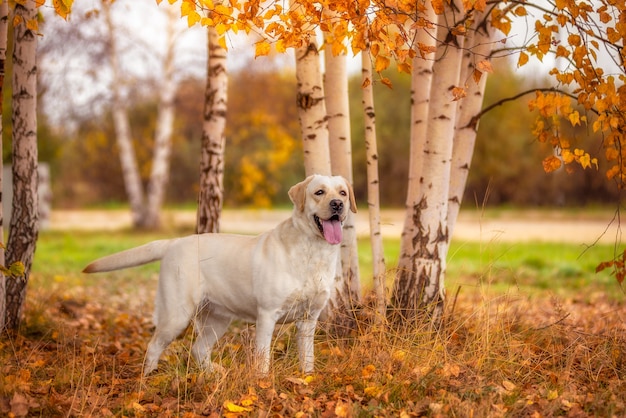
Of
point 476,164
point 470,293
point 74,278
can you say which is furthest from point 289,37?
point 476,164

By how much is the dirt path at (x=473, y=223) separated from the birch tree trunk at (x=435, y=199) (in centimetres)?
1034

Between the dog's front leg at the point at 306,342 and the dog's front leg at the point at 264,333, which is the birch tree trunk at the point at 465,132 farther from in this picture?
the dog's front leg at the point at 264,333

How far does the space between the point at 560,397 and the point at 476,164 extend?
1024 inches

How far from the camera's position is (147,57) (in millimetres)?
18375

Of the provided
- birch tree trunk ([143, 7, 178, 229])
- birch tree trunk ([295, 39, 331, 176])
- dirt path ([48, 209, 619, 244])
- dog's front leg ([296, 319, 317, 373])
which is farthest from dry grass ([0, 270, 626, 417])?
birch tree trunk ([143, 7, 178, 229])

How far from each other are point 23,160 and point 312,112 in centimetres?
243

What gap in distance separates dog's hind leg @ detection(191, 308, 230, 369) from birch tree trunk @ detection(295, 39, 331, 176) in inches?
56.8

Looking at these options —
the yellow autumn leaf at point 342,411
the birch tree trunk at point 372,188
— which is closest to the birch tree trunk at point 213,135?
the birch tree trunk at point 372,188

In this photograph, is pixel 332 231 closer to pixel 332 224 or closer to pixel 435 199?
pixel 332 224

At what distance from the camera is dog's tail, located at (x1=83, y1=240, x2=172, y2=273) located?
4.97 m

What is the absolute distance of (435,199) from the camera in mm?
5562

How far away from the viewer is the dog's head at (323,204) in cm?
458

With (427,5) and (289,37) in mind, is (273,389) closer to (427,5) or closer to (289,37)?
(289,37)

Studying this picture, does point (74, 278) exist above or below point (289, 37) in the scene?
below
